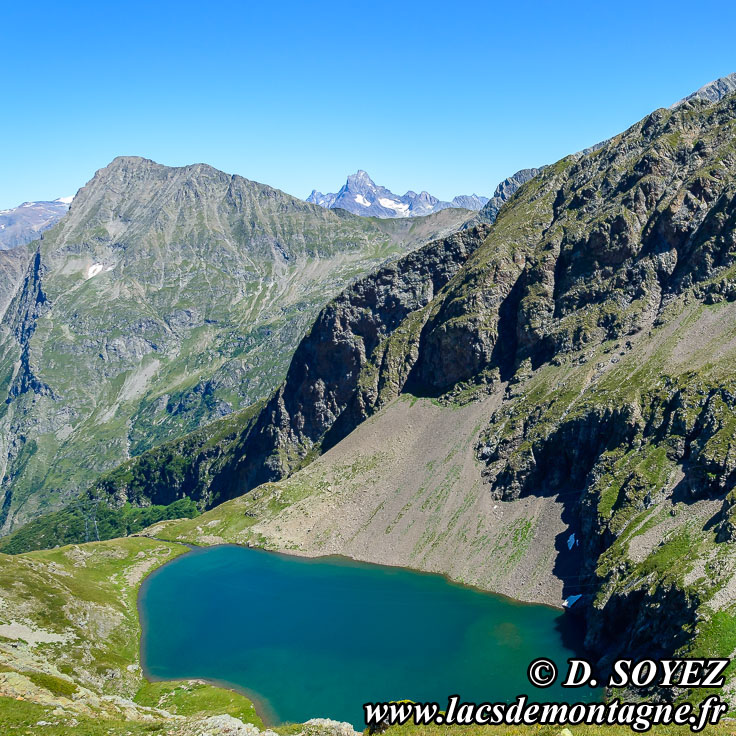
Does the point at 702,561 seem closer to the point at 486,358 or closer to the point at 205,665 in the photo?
the point at 205,665

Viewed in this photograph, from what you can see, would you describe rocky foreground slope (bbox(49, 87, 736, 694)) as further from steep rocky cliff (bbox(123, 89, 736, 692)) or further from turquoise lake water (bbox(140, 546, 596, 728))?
turquoise lake water (bbox(140, 546, 596, 728))

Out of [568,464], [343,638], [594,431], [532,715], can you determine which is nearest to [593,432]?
[594,431]

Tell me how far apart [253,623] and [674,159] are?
164109 millimetres

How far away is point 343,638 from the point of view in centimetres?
10762

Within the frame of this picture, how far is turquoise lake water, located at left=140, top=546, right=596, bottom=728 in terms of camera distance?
84.8 metres

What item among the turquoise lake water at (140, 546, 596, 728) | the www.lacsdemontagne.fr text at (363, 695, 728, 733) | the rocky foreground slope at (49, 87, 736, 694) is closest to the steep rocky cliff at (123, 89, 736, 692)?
the rocky foreground slope at (49, 87, 736, 694)

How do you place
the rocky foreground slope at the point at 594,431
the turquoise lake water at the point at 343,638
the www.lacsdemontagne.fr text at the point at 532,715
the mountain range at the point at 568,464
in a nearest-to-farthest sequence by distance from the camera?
the www.lacsdemontagne.fr text at the point at 532,715
the turquoise lake water at the point at 343,638
the mountain range at the point at 568,464
the rocky foreground slope at the point at 594,431

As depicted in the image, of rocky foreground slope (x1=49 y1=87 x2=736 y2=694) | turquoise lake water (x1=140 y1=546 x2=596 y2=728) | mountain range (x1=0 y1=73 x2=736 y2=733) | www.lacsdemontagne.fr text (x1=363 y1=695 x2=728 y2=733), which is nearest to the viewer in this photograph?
www.lacsdemontagne.fr text (x1=363 y1=695 x2=728 y2=733)

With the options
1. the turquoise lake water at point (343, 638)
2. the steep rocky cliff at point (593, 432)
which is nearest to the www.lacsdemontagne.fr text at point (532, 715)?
the steep rocky cliff at point (593, 432)

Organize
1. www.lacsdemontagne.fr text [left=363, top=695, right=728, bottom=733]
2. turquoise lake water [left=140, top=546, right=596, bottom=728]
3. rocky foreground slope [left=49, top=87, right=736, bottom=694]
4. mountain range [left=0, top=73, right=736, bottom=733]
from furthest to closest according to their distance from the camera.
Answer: rocky foreground slope [left=49, top=87, right=736, bottom=694], mountain range [left=0, top=73, right=736, bottom=733], turquoise lake water [left=140, top=546, right=596, bottom=728], www.lacsdemontagne.fr text [left=363, top=695, right=728, bottom=733]

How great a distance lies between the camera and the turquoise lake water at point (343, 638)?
84.8m

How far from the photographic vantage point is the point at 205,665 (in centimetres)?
10469

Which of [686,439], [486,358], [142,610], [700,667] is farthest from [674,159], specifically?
[142,610]

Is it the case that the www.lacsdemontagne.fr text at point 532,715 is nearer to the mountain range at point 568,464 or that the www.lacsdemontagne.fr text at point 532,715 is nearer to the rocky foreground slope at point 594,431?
the mountain range at point 568,464
